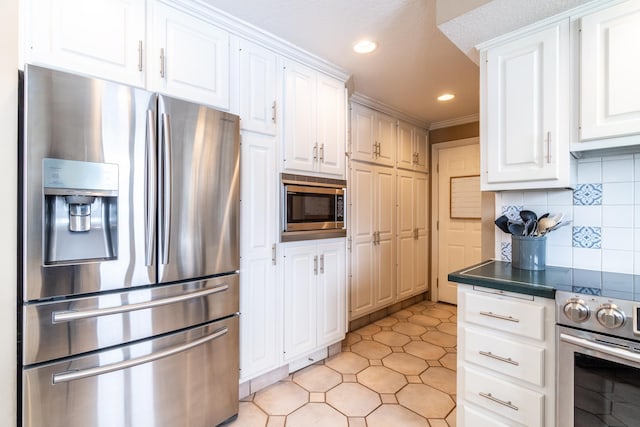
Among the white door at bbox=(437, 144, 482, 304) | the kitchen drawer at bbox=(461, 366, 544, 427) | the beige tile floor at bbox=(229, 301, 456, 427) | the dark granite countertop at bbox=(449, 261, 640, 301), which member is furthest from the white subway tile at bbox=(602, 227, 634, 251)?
the white door at bbox=(437, 144, 482, 304)

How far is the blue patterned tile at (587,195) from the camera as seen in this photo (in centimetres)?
170

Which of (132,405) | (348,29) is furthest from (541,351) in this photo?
(348,29)

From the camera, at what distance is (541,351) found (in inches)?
51.8

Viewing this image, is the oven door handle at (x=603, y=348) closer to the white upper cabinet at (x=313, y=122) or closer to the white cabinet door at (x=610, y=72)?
the white cabinet door at (x=610, y=72)

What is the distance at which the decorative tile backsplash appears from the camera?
5.25ft

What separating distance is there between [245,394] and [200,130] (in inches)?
67.9

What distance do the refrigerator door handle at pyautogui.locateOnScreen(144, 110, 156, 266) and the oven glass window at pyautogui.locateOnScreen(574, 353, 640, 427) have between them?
1.91m

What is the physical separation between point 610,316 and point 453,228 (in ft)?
9.99

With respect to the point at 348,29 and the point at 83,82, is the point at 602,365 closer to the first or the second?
the point at 348,29

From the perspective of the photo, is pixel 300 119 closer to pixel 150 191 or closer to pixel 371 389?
pixel 150 191

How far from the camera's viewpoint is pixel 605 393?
3.80ft

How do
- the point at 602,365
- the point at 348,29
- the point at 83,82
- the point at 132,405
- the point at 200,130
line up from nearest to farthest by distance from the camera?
1. the point at 602,365
2. the point at 83,82
3. the point at 132,405
4. the point at 200,130
5. the point at 348,29

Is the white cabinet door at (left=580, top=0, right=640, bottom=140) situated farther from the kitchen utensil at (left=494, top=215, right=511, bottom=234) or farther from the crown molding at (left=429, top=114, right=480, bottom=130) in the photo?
the crown molding at (left=429, top=114, right=480, bottom=130)

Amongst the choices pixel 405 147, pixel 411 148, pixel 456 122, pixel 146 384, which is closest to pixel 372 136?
pixel 405 147
